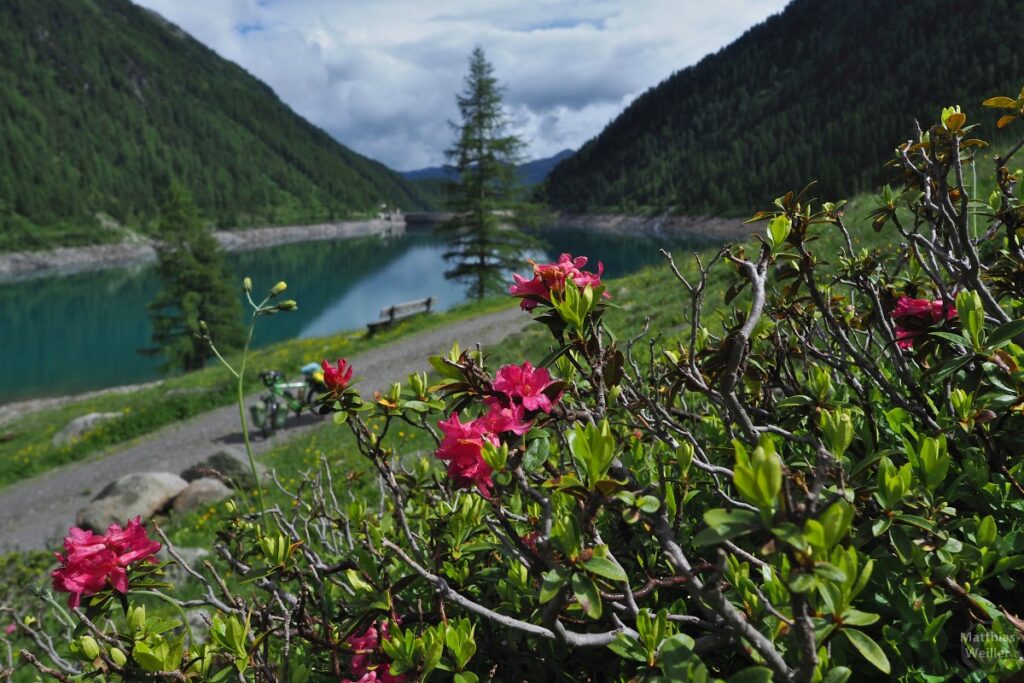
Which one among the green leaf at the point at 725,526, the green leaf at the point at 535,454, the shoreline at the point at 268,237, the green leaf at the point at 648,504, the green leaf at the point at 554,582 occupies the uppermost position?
the green leaf at the point at 725,526

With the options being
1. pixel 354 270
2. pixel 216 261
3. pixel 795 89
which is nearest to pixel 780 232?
pixel 216 261

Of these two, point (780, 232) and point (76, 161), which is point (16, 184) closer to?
point (76, 161)

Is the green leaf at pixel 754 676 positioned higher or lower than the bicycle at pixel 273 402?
higher

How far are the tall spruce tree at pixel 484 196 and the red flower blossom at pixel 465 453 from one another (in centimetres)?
2814

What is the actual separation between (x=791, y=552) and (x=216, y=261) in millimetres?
40729

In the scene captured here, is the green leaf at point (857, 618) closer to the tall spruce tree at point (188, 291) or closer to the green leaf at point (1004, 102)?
the green leaf at point (1004, 102)

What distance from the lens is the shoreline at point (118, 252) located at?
90625 millimetres

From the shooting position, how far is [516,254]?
101 ft

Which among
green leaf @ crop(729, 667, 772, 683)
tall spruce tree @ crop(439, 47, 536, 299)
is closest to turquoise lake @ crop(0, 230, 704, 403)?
tall spruce tree @ crop(439, 47, 536, 299)

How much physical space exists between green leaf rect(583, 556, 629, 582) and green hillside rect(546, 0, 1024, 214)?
59760 millimetres

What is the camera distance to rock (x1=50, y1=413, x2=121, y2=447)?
56.9ft

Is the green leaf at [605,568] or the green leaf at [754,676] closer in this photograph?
the green leaf at [754,676]

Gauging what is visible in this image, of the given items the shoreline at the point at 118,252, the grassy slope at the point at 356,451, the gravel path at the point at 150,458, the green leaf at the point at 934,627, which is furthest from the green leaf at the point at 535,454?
the shoreline at the point at 118,252

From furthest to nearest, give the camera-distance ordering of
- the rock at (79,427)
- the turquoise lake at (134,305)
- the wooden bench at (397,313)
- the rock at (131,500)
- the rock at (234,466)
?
the turquoise lake at (134,305) < the wooden bench at (397,313) < the rock at (79,427) < the rock at (234,466) < the rock at (131,500)
